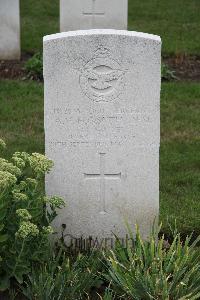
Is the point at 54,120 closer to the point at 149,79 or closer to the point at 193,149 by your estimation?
the point at 149,79

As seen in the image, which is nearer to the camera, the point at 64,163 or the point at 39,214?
the point at 39,214

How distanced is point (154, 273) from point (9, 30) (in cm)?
709

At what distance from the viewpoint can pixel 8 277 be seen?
5.00 meters

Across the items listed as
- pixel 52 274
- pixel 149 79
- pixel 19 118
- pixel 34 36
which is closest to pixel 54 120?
pixel 149 79

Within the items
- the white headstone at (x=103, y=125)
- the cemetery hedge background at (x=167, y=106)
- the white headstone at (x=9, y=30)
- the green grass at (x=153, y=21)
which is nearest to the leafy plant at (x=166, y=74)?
the cemetery hedge background at (x=167, y=106)

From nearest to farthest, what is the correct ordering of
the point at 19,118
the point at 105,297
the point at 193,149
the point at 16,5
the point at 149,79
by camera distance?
the point at 105,297, the point at 149,79, the point at 193,149, the point at 19,118, the point at 16,5

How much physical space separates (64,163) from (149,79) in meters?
0.77

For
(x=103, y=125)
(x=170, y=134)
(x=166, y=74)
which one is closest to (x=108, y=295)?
(x=103, y=125)

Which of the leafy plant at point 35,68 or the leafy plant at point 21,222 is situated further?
the leafy plant at point 35,68

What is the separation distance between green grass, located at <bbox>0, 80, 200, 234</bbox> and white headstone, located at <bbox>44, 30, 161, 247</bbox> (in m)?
0.78

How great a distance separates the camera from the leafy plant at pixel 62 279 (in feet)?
15.9

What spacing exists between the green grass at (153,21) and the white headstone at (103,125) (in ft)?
21.4

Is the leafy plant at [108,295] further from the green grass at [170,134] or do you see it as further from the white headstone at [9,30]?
the white headstone at [9,30]

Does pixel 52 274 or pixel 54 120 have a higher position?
pixel 54 120
